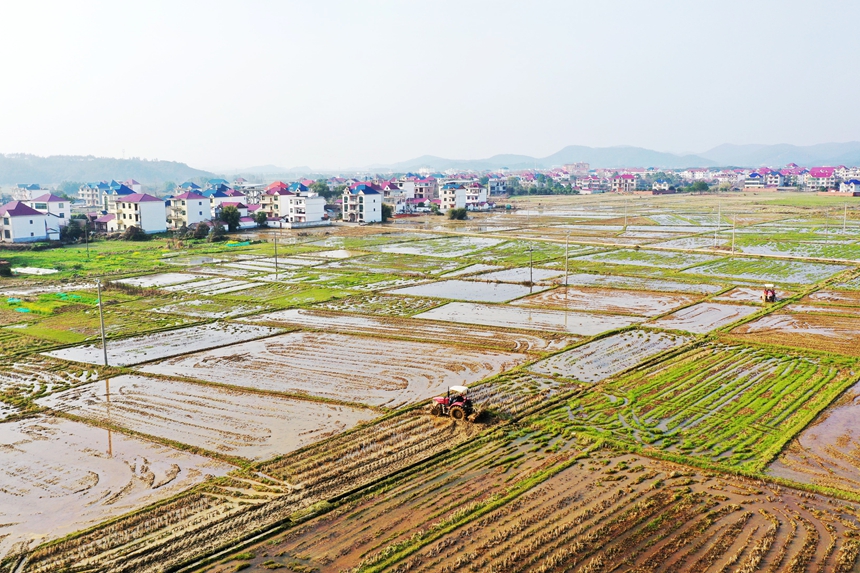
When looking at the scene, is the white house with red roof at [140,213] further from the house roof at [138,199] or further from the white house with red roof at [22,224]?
the white house with red roof at [22,224]

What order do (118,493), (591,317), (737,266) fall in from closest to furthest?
(118,493) < (591,317) < (737,266)

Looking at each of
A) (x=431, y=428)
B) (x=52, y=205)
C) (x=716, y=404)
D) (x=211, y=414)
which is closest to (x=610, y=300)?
(x=716, y=404)

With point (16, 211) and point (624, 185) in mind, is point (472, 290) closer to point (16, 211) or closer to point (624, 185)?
point (16, 211)

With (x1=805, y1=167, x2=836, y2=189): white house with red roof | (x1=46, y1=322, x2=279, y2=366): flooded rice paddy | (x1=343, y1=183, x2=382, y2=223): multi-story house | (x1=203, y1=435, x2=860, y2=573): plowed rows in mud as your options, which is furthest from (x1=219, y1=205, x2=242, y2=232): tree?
(x1=805, y1=167, x2=836, y2=189): white house with red roof

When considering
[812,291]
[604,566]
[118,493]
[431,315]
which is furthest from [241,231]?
[604,566]

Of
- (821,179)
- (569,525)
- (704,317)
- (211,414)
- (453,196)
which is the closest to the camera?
(569,525)

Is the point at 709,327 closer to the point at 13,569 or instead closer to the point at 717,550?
the point at 717,550
